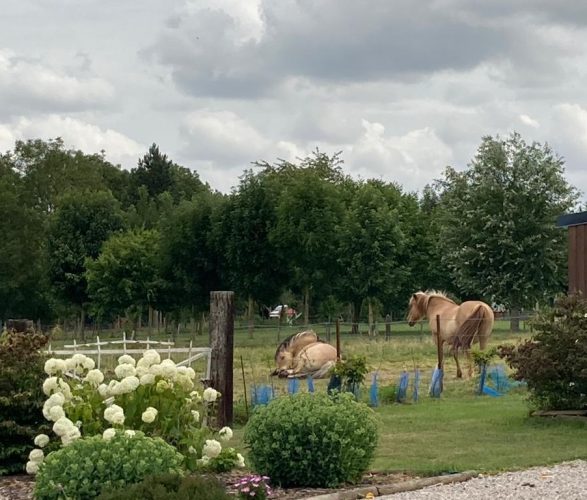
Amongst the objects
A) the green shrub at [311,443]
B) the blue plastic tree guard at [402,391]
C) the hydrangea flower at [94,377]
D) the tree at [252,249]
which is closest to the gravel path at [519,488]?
the green shrub at [311,443]

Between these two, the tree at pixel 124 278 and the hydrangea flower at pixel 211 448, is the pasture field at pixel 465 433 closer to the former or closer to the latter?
the hydrangea flower at pixel 211 448

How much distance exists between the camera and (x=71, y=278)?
62969 millimetres

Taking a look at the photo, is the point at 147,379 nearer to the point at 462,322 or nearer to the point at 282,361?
the point at 282,361

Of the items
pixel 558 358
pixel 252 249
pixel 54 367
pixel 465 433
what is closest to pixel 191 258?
pixel 252 249

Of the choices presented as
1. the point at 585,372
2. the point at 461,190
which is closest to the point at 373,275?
the point at 461,190

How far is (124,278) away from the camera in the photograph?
5734 cm

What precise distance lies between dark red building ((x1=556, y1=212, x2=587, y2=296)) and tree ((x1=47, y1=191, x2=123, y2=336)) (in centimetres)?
4334

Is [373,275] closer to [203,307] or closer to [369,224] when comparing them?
[369,224]

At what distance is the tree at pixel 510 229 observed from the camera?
5150 cm

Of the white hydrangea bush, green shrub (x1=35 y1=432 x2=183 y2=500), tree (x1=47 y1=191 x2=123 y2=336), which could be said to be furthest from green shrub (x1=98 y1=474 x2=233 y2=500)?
tree (x1=47 y1=191 x2=123 y2=336)

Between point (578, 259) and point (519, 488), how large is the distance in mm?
11275

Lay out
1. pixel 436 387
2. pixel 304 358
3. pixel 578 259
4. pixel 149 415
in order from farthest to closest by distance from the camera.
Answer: pixel 304 358
pixel 436 387
pixel 578 259
pixel 149 415

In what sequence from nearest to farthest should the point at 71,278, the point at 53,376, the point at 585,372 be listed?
the point at 53,376 < the point at 585,372 < the point at 71,278

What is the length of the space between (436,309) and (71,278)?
35769mm
